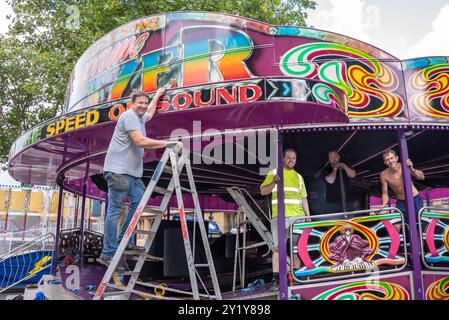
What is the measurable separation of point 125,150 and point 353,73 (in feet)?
12.0

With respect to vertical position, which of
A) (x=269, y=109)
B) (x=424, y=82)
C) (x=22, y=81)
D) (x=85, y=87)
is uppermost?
(x=22, y=81)

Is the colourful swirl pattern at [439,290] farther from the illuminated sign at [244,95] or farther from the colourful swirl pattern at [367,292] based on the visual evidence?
the illuminated sign at [244,95]

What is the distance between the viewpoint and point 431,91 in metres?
5.67

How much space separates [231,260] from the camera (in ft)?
27.6

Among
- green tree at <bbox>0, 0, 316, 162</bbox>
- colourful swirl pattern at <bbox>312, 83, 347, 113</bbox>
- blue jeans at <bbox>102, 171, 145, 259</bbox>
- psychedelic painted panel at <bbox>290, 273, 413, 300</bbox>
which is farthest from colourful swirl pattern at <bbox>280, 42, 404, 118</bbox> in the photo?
green tree at <bbox>0, 0, 316, 162</bbox>

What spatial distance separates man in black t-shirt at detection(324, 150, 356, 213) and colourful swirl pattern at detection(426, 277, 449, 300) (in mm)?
1625

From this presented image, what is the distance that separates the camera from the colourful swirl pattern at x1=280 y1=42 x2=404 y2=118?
552 centimetres

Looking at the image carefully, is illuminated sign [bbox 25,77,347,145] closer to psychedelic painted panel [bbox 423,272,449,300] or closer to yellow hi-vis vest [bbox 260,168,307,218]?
yellow hi-vis vest [bbox 260,168,307,218]

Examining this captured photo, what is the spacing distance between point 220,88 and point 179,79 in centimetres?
143

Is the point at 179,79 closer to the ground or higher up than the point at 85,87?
closer to the ground

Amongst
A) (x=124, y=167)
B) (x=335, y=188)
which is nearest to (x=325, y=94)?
(x=124, y=167)

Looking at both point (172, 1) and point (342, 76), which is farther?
point (172, 1)
